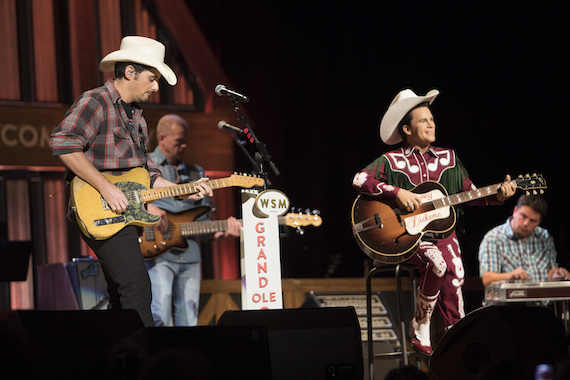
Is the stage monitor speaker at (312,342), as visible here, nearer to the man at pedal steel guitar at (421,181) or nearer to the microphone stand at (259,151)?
the man at pedal steel guitar at (421,181)

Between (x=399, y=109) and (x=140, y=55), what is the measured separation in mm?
1669

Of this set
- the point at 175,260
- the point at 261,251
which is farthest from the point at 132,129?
the point at 175,260

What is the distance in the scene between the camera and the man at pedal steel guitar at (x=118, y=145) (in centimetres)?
351

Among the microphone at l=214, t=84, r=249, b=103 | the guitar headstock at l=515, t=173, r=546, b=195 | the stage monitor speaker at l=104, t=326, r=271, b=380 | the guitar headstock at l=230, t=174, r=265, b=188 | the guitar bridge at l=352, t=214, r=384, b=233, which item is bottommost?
the stage monitor speaker at l=104, t=326, r=271, b=380

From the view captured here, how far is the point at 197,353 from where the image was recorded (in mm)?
2408

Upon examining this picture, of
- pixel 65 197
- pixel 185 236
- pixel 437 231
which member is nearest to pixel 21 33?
pixel 65 197

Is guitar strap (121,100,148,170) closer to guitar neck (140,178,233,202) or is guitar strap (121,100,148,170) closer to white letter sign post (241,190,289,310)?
guitar neck (140,178,233,202)

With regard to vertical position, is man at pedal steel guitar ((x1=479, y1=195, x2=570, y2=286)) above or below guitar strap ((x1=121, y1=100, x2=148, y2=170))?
below

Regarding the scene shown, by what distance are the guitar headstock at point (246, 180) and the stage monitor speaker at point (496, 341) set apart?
6.33 ft

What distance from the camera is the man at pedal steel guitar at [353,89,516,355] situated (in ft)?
13.4

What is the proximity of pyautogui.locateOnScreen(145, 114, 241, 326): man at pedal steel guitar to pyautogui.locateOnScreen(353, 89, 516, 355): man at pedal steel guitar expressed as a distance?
1959 millimetres

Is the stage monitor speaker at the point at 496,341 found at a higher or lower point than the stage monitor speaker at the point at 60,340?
lower

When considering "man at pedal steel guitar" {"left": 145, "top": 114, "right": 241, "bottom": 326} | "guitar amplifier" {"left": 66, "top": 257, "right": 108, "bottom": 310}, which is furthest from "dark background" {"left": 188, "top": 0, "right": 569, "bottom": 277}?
"guitar amplifier" {"left": 66, "top": 257, "right": 108, "bottom": 310}

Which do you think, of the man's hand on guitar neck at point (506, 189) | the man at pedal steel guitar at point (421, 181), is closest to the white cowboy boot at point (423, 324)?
the man at pedal steel guitar at point (421, 181)
